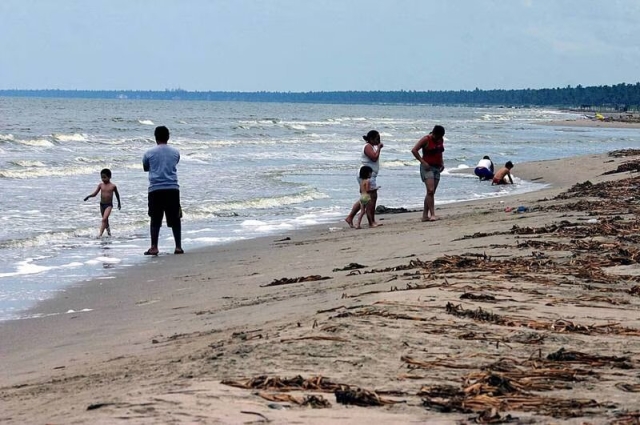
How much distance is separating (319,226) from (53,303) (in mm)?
6871

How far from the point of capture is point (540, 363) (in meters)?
4.39

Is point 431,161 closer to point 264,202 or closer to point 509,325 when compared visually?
point 264,202

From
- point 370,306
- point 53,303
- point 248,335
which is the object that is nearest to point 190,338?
point 248,335

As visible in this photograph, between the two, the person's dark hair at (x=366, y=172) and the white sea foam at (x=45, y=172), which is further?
the white sea foam at (x=45, y=172)

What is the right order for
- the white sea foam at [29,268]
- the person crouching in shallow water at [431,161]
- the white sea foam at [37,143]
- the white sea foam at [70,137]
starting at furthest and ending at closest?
the white sea foam at [70,137] → the white sea foam at [37,143] → the person crouching in shallow water at [431,161] → the white sea foam at [29,268]

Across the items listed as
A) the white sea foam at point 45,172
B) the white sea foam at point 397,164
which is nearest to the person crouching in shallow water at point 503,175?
the white sea foam at point 397,164

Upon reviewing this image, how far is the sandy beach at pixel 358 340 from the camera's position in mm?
3734

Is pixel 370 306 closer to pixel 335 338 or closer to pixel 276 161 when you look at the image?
pixel 335 338

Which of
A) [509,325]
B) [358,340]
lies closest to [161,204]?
[509,325]

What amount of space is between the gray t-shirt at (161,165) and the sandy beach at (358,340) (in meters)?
1.75

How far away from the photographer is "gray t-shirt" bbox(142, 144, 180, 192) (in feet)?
37.9

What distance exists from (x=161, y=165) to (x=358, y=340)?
7.31m

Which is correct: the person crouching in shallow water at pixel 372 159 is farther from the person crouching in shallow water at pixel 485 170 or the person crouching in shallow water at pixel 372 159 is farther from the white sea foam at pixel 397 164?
the white sea foam at pixel 397 164

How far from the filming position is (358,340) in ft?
15.5
